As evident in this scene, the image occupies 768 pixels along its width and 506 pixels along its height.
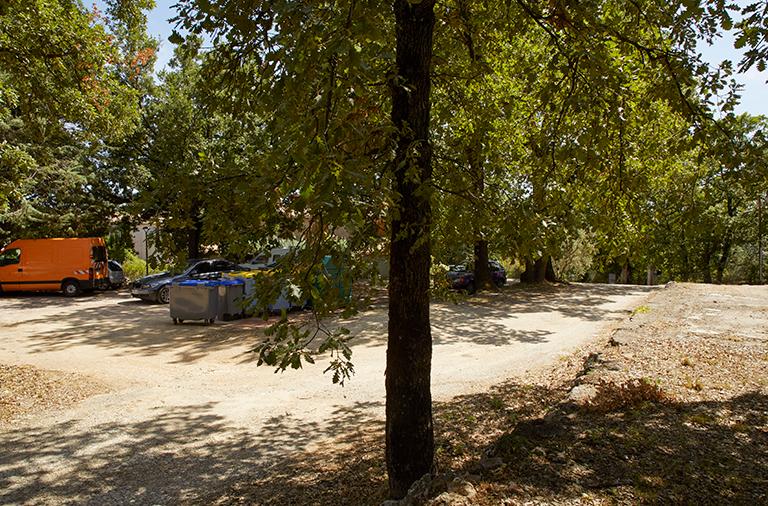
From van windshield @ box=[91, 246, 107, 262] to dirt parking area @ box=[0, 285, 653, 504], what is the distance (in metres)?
6.65

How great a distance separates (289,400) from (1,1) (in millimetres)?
6065

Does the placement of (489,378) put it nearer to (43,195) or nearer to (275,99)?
(275,99)

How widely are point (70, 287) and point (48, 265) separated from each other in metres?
1.29

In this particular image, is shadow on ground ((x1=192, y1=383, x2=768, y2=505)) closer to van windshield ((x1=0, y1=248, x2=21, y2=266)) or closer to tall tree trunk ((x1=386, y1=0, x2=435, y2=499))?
tall tree trunk ((x1=386, y1=0, x2=435, y2=499))

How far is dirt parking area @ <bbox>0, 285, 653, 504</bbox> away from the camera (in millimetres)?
5352

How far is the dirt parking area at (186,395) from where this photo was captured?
211 inches

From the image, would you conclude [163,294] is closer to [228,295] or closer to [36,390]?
[228,295]

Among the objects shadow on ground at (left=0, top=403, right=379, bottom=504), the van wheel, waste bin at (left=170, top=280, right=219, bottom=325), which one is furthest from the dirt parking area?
the van wheel

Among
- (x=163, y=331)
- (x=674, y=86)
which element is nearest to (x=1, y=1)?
(x=674, y=86)

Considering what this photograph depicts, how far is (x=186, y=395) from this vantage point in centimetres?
821

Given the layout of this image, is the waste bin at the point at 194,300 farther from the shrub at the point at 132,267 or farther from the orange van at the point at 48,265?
the shrub at the point at 132,267

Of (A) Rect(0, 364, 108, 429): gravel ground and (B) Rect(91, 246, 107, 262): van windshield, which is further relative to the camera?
(B) Rect(91, 246, 107, 262): van windshield

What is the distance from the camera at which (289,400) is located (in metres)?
7.84

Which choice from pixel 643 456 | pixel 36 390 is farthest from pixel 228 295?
pixel 643 456
